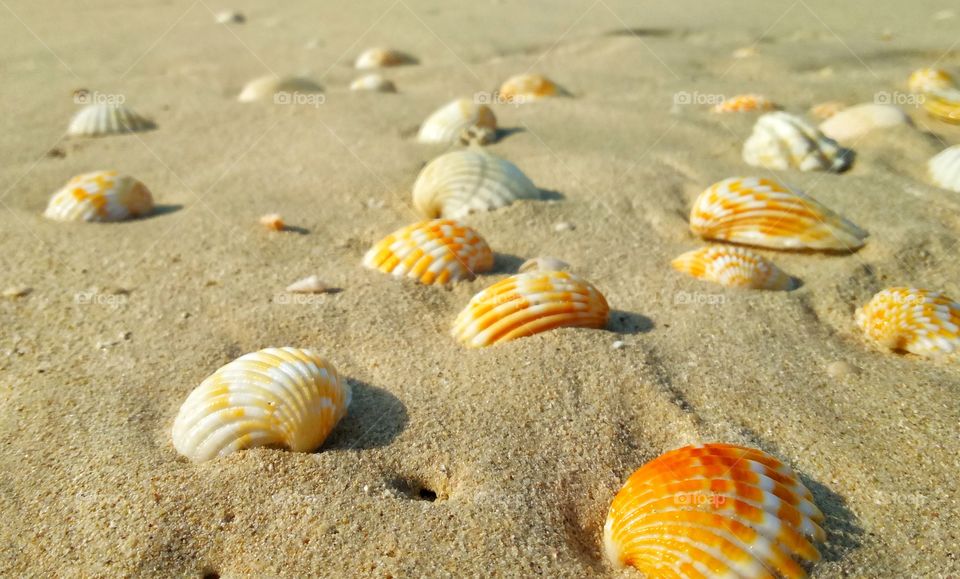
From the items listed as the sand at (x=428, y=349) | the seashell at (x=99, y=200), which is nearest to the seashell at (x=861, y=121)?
the sand at (x=428, y=349)

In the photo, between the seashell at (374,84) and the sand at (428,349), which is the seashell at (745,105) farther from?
the seashell at (374,84)

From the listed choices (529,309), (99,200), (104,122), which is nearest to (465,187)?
(529,309)

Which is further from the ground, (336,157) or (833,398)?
(833,398)

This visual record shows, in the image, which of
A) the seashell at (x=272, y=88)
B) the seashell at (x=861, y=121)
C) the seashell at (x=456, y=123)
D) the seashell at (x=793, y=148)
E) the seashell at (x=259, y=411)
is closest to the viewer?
the seashell at (x=259, y=411)

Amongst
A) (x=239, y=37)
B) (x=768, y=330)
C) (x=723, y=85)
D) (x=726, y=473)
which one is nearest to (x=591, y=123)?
(x=723, y=85)

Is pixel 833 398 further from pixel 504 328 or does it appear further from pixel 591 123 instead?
pixel 591 123

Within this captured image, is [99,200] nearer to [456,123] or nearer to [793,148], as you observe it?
[456,123]

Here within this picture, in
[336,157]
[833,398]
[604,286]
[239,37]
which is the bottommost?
[239,37]
